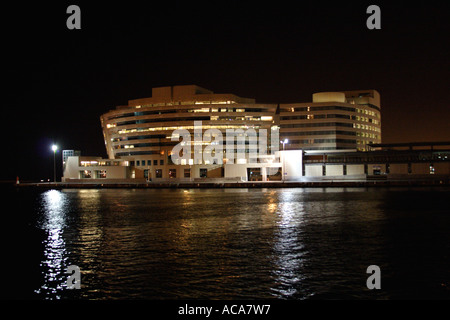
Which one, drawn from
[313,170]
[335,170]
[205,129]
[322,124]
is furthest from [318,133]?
[205,129]

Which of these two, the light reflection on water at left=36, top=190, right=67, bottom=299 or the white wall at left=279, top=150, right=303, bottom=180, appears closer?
the light reflection on water at left=36, top=190, right=67, bottom=299

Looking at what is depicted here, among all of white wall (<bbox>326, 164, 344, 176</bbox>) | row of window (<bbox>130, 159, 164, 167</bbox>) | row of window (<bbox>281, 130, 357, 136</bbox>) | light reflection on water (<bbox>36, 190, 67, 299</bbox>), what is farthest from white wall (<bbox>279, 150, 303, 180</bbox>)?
light reflection on water (<bbox>36, 190, 67, 299</bbox>)

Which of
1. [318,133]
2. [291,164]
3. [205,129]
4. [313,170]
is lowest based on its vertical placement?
[313,170]

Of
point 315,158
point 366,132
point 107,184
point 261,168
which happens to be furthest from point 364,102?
point 107,184

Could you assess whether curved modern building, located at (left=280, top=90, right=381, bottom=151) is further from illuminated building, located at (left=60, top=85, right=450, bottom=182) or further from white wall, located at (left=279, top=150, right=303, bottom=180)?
white wall, located at (left=279, top=150, right=303, bottom=180)

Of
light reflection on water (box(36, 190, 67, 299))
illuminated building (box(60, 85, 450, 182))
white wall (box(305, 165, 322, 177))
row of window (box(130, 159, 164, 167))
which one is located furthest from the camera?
row of window (box(130, 159, 164, 167))

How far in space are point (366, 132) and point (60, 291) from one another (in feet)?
498

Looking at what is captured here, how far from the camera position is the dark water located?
737 inches

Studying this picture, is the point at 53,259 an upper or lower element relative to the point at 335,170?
lower

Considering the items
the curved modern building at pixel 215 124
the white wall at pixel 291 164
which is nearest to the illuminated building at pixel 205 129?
the curved modern building at pixel 215 124

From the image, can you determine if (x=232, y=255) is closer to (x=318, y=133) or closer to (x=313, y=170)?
(x=313, y=170)

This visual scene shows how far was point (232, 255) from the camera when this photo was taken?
25.5 m

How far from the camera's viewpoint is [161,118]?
144 metres
